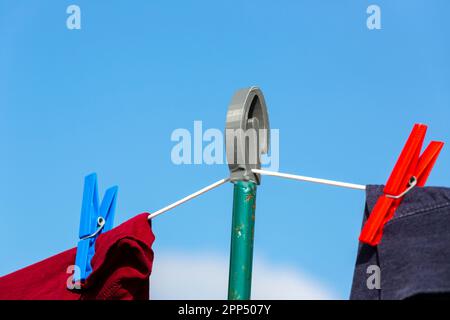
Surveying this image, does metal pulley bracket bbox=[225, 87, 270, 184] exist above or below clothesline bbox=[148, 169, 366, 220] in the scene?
above

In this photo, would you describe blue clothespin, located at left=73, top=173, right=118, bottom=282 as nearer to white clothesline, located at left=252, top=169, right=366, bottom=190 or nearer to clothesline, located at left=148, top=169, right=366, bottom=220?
clothesline, located at left=148, top=169, right=366, bottom=220

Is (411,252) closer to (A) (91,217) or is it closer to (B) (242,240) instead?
(B) (242,240)

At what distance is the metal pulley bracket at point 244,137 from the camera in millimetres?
1512

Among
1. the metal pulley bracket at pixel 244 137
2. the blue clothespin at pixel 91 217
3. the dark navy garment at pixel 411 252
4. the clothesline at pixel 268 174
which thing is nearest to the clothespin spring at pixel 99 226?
the blue clothespin at pixel 91 217

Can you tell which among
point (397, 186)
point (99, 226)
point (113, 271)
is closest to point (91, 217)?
point (99, 226)

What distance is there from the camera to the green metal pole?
4.69 ft

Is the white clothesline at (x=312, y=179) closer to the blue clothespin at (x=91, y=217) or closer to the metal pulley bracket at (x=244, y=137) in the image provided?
the metal pulley bracket at (x=244, y=137)

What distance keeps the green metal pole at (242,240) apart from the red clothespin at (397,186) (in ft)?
0.90

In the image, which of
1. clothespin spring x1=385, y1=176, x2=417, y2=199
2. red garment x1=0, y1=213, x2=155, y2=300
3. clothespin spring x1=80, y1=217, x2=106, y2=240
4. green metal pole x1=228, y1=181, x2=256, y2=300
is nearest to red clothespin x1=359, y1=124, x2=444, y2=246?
clothespin spring x1=385, y1=176, x2=417, y2=199

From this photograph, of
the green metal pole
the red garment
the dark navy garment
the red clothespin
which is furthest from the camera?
the red garment

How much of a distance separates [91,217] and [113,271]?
194 millimetres

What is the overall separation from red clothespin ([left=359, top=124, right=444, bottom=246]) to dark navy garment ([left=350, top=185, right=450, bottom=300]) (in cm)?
1

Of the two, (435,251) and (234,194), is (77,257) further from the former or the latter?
(435,251)

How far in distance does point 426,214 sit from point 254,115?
536mm
